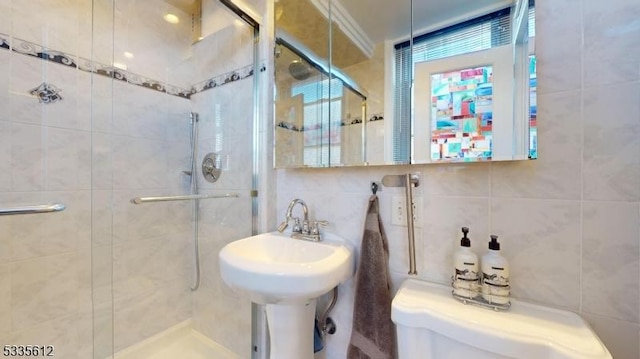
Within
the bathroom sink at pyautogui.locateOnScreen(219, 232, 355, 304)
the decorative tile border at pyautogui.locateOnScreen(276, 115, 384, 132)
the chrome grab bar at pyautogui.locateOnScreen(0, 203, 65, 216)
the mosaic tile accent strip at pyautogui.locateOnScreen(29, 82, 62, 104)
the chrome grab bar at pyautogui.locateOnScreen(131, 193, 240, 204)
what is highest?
the mosaic tile accent strip at pyautogui.locateOnScreen(29, 82, 62, 104)

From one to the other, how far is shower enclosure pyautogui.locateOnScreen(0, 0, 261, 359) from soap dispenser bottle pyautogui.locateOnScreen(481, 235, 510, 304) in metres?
1.07

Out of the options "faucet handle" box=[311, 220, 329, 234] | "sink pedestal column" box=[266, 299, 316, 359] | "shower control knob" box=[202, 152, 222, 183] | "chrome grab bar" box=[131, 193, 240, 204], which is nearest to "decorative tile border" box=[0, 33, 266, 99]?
"shower control knob" box=[202, 152, 222, 183]

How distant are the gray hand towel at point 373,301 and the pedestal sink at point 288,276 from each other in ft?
0.24

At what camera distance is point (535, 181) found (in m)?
0.68

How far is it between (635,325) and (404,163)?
694 millimetres

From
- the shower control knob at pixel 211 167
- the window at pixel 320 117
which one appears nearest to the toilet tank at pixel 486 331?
the window at pixel 320 117

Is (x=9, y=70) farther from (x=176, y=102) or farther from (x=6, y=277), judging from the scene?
(x=6, y=277)

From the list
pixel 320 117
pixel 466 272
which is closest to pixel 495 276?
pixel 466 272

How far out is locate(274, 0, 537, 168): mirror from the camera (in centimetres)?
73

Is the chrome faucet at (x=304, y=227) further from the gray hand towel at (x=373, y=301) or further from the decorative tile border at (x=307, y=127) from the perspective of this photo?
the decorative tile border at (x=307, y=127)

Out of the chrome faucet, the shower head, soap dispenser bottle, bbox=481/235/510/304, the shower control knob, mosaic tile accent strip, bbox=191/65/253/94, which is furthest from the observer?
the shower control knob

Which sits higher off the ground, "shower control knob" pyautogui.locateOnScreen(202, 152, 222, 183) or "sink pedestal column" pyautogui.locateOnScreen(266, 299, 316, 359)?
"shower control knob" pyautogui.locateOnScreen(202, 152, 222, 183)

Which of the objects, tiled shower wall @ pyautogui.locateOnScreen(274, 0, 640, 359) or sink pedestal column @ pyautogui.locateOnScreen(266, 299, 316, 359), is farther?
sink pedestal column @ pyautogui.locateOnScreen(266, 299, 316, 359)

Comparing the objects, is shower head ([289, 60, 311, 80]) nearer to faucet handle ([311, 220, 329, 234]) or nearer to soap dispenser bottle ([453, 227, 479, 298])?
faucet handle ([311, 220, 329, 234])
